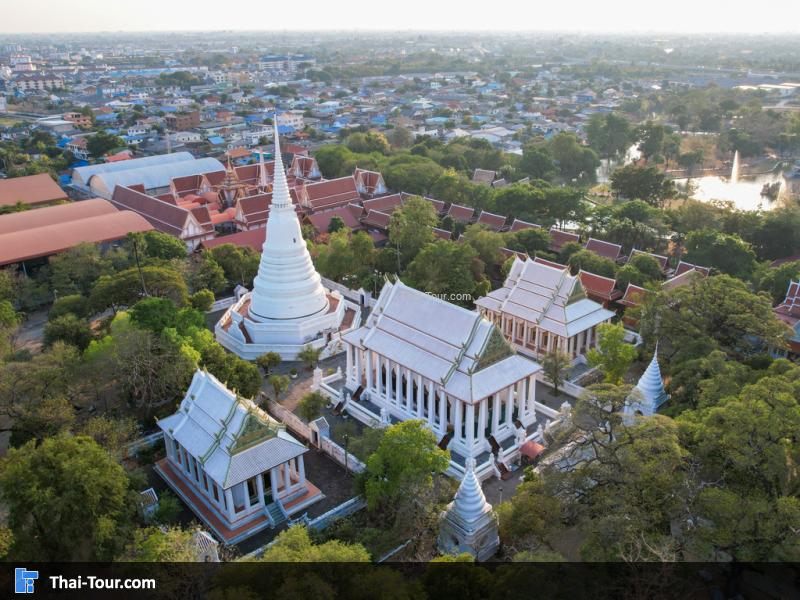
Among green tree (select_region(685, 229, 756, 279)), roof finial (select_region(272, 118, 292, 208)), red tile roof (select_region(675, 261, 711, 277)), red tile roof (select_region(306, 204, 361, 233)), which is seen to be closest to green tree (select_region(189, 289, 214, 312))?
roof finial (select_region(272, 118, 292, 208))

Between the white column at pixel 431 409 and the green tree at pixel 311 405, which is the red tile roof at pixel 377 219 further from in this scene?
the white column at pixel 431 409

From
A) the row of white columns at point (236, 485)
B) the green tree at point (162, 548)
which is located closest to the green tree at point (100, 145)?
the row of white columns at point (236, 485)

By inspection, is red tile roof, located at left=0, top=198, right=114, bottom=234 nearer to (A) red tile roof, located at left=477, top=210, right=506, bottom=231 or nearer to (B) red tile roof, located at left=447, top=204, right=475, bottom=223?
(B) red tile roof, located at left=447, top=204, right=475, bottom=223

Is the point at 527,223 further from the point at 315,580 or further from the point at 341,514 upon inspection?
the point at 315,580

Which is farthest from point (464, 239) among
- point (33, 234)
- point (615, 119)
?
point (615, 119)

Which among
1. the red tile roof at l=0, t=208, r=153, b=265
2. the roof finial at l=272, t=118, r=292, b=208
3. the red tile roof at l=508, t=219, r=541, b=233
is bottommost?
the red tile roof at l=508, t=219, r=541, b=233

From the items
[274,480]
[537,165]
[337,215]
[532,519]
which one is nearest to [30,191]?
[337,215]

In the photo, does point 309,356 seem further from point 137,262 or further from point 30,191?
point 30,191
